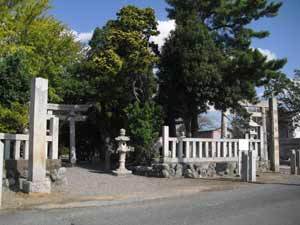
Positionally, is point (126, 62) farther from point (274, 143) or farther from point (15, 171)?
point (274, 143)

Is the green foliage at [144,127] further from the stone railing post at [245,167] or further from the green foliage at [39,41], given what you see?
the green foliage at [39,41]

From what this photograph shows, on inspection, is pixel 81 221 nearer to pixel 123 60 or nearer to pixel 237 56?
pixel 123 60

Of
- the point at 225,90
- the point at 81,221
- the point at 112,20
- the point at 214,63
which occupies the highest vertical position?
the point at 112,20

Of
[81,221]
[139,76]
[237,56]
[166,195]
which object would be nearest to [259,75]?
[237,56]

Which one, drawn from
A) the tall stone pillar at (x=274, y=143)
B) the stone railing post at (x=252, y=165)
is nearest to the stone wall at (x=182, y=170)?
the stone railing post at (x=252, y=165)

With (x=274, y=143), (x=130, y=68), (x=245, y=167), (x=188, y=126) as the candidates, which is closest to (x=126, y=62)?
(x=130, y=68)

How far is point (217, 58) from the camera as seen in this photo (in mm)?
20312

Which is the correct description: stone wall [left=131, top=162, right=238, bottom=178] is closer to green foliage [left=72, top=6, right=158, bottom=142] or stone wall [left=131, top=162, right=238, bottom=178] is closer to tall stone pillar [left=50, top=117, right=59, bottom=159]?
green foliage [left=72, top=6, right=158, bottom=142]

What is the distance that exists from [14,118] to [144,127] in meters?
5.73

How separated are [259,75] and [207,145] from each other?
410 centimetres

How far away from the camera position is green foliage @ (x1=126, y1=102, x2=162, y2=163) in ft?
64.0

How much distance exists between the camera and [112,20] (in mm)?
22031

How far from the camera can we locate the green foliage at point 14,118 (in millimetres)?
16195

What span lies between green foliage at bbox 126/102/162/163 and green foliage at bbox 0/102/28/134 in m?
4.80
